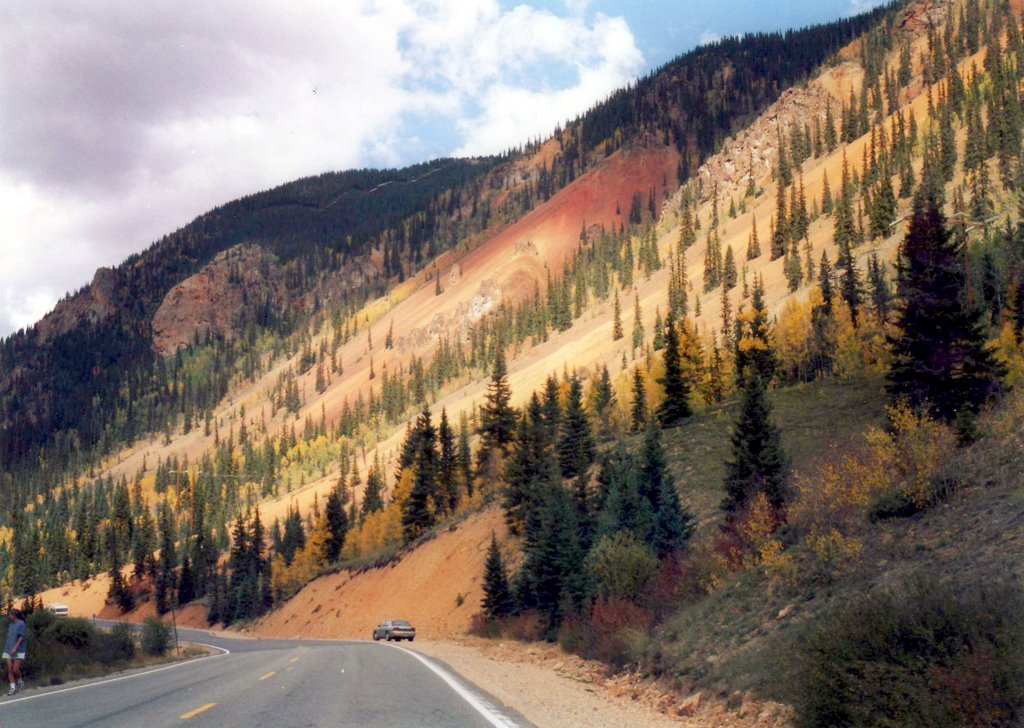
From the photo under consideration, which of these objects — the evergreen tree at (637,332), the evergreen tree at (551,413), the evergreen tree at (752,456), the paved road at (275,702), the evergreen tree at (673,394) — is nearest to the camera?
the paved road at (275,702)

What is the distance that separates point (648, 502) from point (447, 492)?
45.5m

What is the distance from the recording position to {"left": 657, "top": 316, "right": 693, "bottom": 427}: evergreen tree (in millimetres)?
68000

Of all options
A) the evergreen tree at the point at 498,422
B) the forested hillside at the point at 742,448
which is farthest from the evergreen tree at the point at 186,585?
the evergreen tree at the point at 498,422

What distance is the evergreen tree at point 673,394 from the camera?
223ft

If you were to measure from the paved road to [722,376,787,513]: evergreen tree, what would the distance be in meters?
18.9

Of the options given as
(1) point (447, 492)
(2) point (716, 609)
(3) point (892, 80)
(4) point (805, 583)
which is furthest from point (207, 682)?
(3) point (892, 80)

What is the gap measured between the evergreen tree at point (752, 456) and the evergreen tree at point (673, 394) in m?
29.9

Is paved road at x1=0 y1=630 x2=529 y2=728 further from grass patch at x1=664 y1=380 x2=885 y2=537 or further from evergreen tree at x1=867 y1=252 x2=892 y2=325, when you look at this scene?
evergreen tree at x1=867 y1=252 x2=892 y2=325

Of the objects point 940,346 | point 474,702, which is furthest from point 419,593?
point 474,702

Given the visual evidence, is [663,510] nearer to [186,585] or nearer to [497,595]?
[497,595]

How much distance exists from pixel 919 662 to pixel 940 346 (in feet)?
100

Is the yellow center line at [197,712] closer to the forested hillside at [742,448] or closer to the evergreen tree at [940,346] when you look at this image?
the forested hillside at [742,448]

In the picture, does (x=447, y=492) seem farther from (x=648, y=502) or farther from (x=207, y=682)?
(x=207, y=682)

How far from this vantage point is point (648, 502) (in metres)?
36.6
